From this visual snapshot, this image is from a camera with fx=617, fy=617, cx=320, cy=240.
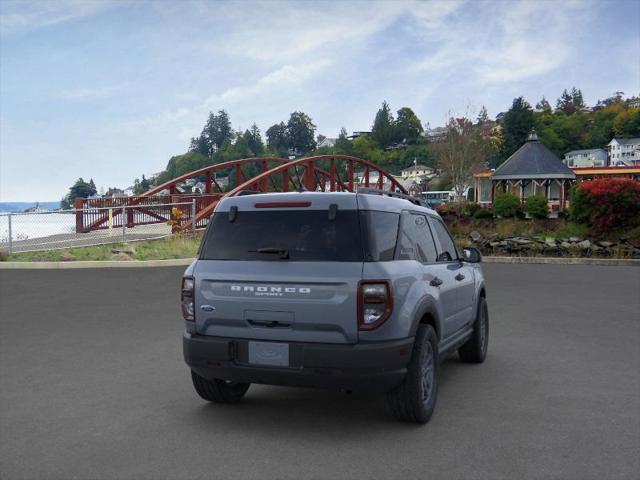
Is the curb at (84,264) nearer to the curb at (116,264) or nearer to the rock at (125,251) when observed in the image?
the curb at (116,264)

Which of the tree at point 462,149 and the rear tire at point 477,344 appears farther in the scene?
the tree at point 462,149

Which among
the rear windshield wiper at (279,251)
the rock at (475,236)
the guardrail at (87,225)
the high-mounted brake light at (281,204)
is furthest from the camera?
the rock at (475,236)

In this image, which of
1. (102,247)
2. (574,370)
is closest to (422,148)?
(102,247)

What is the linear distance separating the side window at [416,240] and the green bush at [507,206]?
23.9 metres

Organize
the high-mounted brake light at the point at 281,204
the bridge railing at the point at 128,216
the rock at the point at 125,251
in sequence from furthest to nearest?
the bridge railing at the point at 128,216 → the rock at the point at 125,251 → the high-mounted brake light at the point at 281,204

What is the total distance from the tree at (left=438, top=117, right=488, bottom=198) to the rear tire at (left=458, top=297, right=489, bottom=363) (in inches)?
2784

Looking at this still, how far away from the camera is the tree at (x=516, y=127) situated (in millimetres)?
101938

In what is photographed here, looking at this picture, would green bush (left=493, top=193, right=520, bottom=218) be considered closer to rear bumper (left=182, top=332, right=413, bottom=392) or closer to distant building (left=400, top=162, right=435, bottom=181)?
rear bumper (left=182, top=332, right=413, bottom=392)

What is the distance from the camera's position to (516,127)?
10244cm

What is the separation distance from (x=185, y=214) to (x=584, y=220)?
15.6 meters

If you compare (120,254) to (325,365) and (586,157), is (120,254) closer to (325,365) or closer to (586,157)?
(325,365)

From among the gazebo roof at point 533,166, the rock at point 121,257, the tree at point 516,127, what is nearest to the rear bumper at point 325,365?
the rock at point 121,257

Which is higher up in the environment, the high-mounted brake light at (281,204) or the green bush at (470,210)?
the green bush at (470,210)

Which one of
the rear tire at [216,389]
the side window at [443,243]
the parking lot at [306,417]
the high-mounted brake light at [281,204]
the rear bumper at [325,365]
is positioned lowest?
the parking lot at [306,417]
